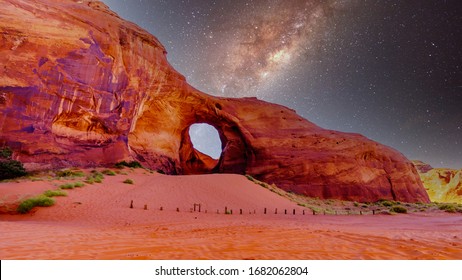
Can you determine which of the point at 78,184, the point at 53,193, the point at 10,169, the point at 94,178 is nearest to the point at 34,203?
the point at 53,193

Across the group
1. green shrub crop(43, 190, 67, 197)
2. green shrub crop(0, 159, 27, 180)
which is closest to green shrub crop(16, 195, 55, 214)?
green shrub crop(43, 190, 67, 197)

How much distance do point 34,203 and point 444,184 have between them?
8091 centimetres

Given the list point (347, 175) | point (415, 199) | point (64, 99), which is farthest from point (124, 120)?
point (415, 199)

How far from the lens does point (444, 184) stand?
62.9 metres

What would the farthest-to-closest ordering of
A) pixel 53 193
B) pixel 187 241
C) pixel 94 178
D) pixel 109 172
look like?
pixel 109 172 → pixel 94 178 → pixel 53 193 → pixel 187 241

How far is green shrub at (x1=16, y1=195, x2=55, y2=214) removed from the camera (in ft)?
34.4

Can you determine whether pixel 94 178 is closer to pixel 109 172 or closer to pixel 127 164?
pixel 109 172

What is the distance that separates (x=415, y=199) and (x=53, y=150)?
38.3 m

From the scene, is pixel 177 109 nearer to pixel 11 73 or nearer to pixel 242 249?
pixel 11 73

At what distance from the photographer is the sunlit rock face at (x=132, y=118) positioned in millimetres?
17500

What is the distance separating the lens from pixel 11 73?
1681cm

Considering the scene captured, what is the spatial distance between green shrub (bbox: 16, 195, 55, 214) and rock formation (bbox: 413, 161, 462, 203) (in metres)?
74.0

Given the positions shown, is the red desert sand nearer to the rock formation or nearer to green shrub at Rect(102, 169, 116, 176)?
green shrub at Rect(102, 169, 116, 176)

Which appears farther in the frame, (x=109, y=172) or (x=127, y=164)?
(x=127, y=164)
